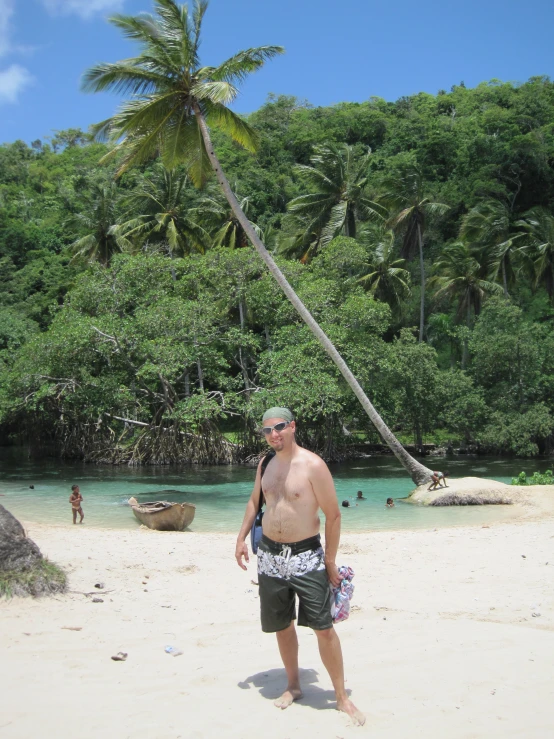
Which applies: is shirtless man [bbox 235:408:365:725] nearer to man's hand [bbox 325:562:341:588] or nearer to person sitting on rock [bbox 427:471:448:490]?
man's hand [bbox 325:562:341:588]

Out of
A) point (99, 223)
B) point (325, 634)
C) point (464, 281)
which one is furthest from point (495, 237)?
point (325, 634)

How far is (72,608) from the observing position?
597 cm

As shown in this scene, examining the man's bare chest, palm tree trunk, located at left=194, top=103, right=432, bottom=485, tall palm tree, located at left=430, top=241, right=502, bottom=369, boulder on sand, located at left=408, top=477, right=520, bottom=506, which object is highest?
tall palm tree, located at left=430, top=241, right=502, bottom=369

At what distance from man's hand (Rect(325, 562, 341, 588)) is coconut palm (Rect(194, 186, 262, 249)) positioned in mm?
31150

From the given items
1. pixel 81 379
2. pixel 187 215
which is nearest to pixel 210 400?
pixel 81 379

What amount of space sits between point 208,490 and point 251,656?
52.6 ft

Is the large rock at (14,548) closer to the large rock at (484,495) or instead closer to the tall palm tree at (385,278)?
the large rock at (484,495)

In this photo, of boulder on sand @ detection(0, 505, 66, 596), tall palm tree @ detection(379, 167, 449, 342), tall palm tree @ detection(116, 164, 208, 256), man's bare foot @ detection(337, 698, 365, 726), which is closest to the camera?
man's bare foot @ detection(337, 698, 365, 726)

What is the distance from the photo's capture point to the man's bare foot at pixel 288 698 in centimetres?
415

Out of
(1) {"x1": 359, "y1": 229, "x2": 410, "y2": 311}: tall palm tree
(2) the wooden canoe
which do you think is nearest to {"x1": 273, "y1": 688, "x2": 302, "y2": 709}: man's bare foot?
(2) the wooden canoe

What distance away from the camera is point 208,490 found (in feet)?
68.6

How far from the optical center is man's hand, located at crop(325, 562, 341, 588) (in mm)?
4230

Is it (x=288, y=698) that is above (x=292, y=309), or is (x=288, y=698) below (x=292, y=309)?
below

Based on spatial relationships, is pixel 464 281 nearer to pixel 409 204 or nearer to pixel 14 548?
pixel 409 204
